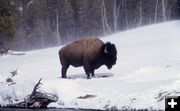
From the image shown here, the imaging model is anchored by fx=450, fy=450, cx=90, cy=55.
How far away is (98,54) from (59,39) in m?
11.8

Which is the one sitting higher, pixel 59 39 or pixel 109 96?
pixel 59 39

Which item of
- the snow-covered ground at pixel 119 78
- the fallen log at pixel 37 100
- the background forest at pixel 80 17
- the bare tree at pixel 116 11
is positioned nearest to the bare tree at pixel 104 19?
the background forest at pixel 80 17

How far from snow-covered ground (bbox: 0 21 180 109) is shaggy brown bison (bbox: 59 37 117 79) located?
1.66ft

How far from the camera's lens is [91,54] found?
16766mm

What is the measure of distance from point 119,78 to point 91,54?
163cm

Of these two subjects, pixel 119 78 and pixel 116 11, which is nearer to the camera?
pixel 119 78

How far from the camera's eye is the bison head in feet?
54.9

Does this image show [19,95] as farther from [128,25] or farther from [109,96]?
[128,25]

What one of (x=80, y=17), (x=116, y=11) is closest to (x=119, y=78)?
(x=80, y=17)

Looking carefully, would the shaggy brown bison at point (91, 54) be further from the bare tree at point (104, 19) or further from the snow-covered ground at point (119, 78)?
the bare tree at point (104, 19)

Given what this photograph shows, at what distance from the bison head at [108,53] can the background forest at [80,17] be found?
33.2 feet

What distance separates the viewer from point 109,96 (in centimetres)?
1286

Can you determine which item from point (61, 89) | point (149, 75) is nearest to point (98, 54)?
point (149, 75)

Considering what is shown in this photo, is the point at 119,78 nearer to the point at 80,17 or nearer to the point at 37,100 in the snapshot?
the point at 37,100
